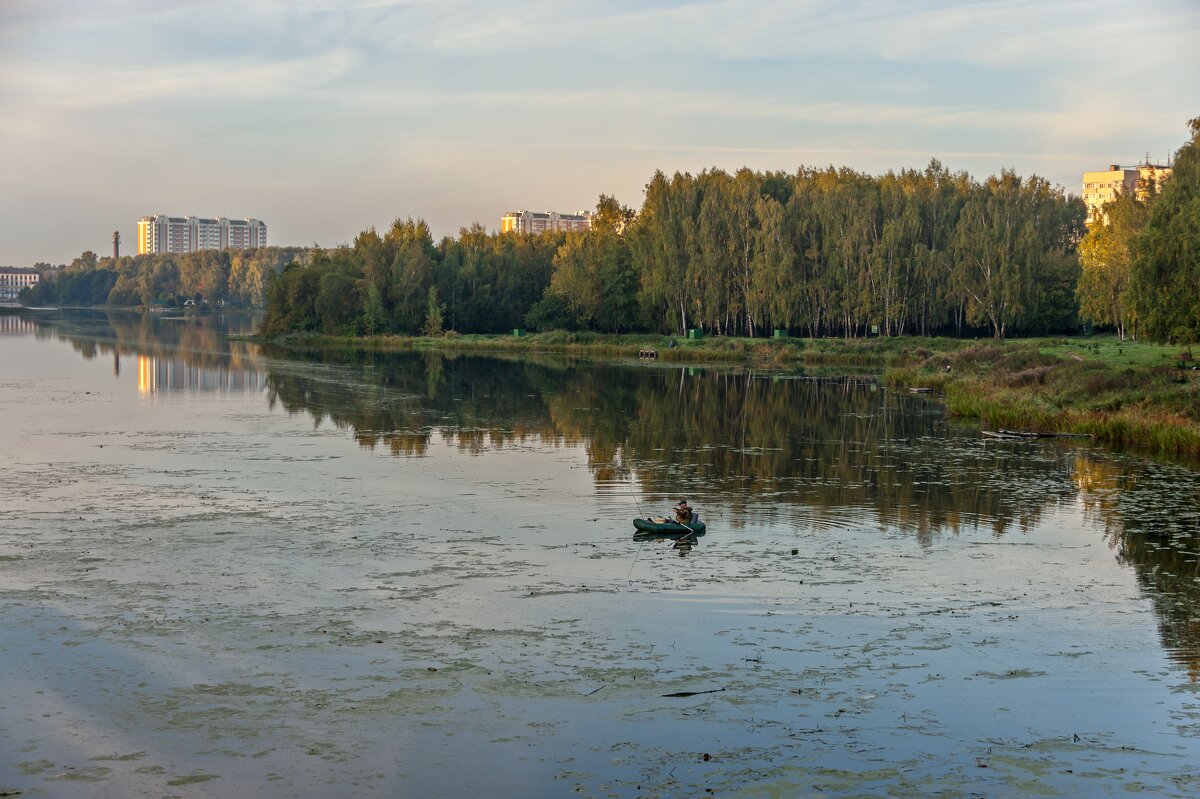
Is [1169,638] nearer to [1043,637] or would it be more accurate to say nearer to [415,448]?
[1043,637]

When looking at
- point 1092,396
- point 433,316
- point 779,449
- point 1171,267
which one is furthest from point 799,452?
point 433,316

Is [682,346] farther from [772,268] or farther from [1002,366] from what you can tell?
[1002,366]

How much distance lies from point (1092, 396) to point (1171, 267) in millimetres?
9251

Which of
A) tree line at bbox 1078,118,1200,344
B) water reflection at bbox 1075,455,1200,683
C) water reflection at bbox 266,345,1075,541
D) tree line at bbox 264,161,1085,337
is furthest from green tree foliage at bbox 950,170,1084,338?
water reflection at bbox 1075,455,1200,683

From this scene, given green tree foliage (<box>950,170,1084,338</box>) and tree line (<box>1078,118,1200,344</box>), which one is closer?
tree line (<box>1078,118,1200,344</box>)

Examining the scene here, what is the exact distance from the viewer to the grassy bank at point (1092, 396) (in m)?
28.8

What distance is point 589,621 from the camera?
44.4ft

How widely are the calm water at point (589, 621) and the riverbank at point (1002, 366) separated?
217 centimetres

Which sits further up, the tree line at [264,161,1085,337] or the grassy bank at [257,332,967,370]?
the tree line at [264,161,1085,337]

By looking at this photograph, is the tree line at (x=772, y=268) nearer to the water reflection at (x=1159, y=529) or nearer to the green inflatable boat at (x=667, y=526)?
the water reflection at (x=1159, y=529)

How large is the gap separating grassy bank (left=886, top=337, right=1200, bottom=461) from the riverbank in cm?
3

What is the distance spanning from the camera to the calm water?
962 centimetres

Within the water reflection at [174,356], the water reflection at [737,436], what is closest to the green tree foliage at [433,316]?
the water reflection at [174,356]

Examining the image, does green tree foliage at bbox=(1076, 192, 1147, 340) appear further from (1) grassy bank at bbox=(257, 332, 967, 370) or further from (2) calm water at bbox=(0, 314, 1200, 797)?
(2) calm water at bbox=(0, 314, 1200, 797)
